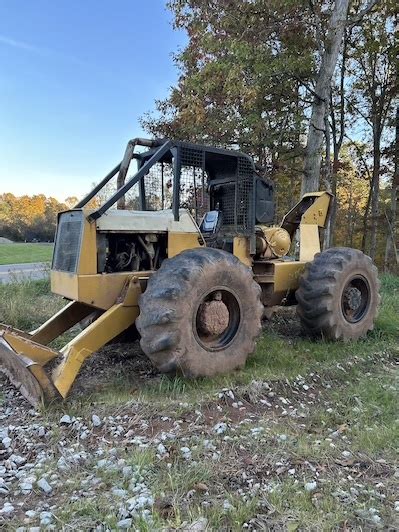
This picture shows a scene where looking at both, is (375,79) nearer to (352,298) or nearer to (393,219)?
(393,219)

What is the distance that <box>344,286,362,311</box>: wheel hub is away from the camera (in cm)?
583

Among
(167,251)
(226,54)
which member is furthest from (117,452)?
(226,54)

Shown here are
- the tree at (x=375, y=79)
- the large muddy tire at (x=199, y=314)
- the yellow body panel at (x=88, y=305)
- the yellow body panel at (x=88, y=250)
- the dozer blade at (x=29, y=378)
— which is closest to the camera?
the dozer blade at (x=29, y=378)

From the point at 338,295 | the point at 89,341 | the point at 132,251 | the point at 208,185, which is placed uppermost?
the point at 208,185

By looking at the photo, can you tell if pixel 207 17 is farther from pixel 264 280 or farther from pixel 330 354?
pixel 330 354

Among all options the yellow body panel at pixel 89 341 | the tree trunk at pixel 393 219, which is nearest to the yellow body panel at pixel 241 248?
the yellow body panel at pixel 89 341

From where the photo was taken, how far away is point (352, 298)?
5875 mm

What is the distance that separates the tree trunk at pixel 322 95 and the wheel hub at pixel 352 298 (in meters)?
4.67

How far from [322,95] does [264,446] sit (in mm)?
8749

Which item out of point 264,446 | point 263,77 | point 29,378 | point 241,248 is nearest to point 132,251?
point 241,248

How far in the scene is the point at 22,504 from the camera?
2.45 m

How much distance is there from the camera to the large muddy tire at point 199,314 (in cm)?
402

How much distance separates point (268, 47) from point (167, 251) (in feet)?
22.7

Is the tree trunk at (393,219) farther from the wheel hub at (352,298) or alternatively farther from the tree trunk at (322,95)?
the wheel hub at (352,298)
